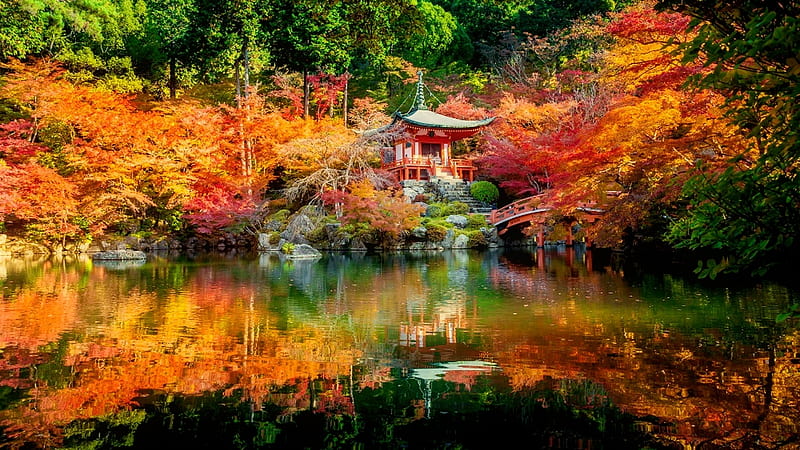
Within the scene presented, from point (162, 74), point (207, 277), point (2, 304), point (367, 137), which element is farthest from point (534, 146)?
point (162, 74)

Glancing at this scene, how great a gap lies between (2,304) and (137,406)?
20.6 ft

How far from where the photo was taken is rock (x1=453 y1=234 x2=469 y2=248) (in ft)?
73.5

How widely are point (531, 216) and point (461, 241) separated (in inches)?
107

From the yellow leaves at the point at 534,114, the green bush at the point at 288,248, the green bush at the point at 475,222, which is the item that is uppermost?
the yellow leaves at the point at 534,114

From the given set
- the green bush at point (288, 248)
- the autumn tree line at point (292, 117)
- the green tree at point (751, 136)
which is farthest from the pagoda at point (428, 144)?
the green tree at point (751, 136)

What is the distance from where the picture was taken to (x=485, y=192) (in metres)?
25.6

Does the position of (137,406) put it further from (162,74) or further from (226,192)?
(162,74)

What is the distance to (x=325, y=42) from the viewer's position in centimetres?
2584

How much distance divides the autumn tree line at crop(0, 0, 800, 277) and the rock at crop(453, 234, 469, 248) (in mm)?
1802

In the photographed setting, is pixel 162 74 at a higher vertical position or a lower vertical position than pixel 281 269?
higher

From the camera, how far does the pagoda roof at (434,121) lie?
2550cm

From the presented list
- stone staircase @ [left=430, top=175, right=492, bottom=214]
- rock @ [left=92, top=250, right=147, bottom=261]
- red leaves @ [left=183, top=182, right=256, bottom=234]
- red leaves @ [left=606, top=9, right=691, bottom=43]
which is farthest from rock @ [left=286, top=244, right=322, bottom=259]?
red leaves @ [left=606, top=9, right=691, bottom=43]

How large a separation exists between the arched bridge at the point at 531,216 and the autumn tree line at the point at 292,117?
0.71 m

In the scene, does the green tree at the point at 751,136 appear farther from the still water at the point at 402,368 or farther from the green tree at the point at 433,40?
the green tree at the point at 433,40
